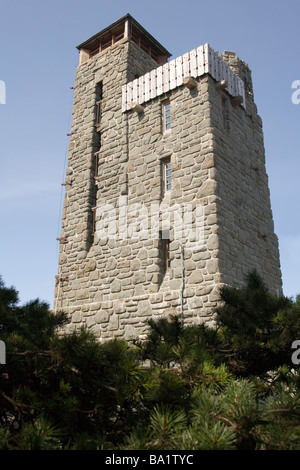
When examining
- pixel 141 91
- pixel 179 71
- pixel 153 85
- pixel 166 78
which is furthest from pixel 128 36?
pixel 179 71

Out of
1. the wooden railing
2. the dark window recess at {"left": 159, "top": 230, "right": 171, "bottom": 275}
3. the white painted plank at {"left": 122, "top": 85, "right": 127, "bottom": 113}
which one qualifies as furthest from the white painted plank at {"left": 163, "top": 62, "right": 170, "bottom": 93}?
the dark window recess at {"left": 159, "top": 230, "right": 171, "bottom": 275}

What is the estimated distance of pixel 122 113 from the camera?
9750 millimetres

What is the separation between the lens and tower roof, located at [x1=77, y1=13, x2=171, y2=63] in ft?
35.1

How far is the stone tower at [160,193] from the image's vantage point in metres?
7.50

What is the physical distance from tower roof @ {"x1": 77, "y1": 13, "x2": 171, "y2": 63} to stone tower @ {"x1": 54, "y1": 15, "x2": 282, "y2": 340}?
11cm

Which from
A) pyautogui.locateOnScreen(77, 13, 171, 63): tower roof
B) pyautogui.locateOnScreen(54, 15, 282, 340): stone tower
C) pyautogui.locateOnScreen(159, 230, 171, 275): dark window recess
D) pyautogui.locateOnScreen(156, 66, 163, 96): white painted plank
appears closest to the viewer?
pyautogui.locateOnScreen(54, 15, 282, 340): stone tower

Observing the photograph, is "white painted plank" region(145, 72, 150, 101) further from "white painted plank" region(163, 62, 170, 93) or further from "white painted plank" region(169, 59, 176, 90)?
"white painted plank" region(169, 59, 176, 90)

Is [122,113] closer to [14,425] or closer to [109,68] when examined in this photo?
[109,68]

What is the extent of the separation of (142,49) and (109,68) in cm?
133

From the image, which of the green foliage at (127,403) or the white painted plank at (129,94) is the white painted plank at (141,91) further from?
the green foliage at (127,403)

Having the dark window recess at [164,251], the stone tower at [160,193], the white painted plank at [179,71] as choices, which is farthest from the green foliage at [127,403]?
the white painted plank at [179,71]

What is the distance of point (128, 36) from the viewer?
1032cm
